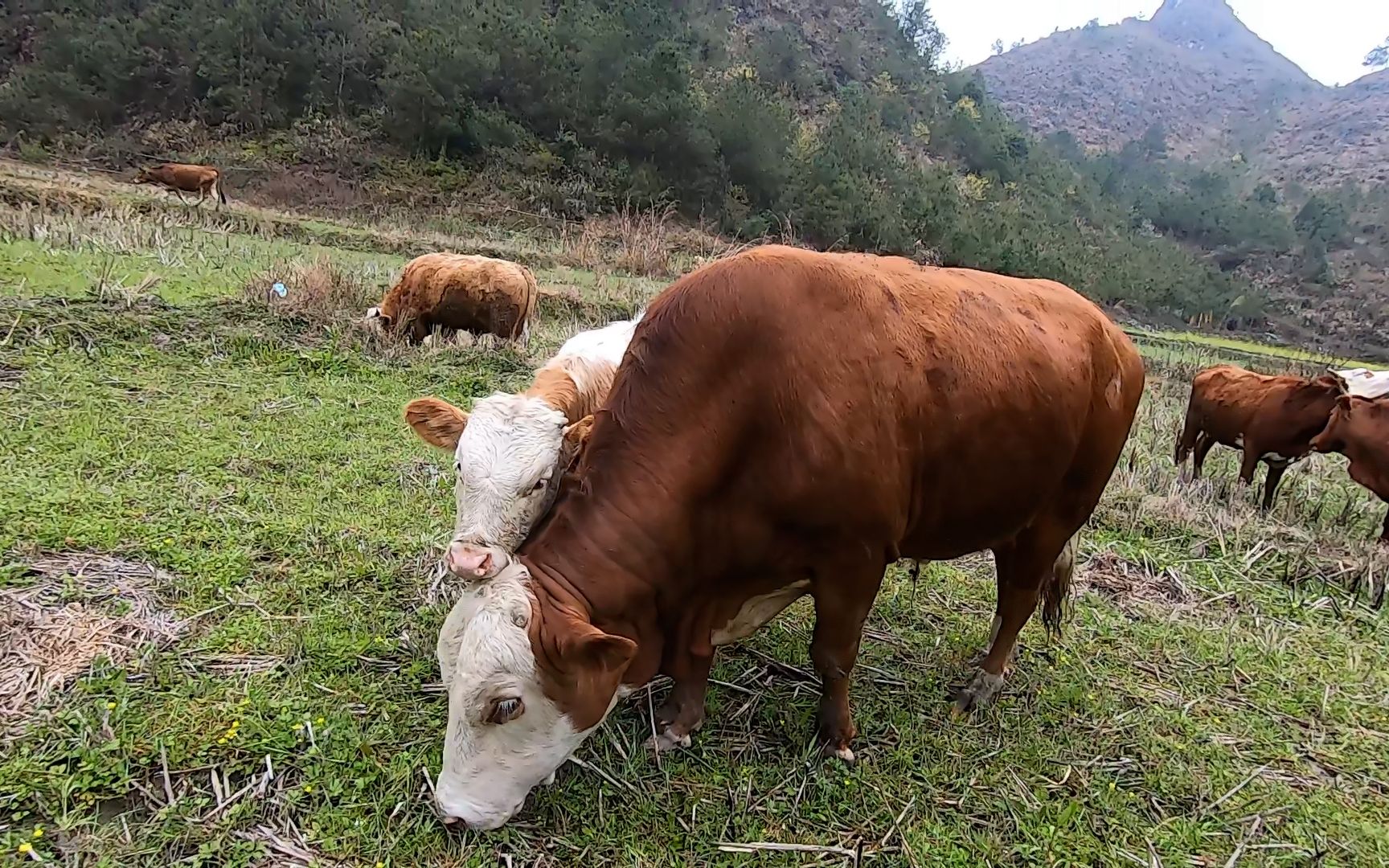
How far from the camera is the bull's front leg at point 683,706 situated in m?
3.32

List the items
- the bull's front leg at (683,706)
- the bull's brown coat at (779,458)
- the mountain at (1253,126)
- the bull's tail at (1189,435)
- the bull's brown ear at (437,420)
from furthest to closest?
the mountain at (1253,126) → the bull's tail at (1189,435) → the bull's brown ear at (437,420) → the bull's front leg at (683,706) → the bull's brown coat at (779,458)

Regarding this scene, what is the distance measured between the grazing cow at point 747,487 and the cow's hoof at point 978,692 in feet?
2.90

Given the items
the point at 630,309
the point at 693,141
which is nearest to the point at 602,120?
the point at 693,141

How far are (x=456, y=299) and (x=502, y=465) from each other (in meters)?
7.10

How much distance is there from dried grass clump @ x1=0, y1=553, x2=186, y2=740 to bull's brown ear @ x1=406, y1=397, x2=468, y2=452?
1357mm

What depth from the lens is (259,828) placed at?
8.65 ft

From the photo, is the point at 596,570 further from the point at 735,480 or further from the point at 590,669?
the point at 735,480

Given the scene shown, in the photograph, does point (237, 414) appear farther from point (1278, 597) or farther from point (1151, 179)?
point (1151, 179)

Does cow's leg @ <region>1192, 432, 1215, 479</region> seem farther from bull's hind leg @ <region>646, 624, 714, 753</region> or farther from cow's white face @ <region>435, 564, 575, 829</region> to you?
cow's white face @ <region>435, 564, 575, 829</region>

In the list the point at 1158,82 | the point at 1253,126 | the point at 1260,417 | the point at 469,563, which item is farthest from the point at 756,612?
the point at 1158,82

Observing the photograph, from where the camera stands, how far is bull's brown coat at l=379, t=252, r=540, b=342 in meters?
9.42

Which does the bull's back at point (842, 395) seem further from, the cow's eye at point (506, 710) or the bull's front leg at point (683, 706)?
the cow's eye at point (506, 710)

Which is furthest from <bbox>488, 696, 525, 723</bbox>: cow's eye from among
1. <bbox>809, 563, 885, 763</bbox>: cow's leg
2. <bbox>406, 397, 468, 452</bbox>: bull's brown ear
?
<bbox>406, 397, 468, 452</bbox>: bull's brown ear

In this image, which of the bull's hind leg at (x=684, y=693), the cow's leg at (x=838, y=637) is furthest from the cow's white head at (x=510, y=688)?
the cow's leg at (x=838, y=637)
